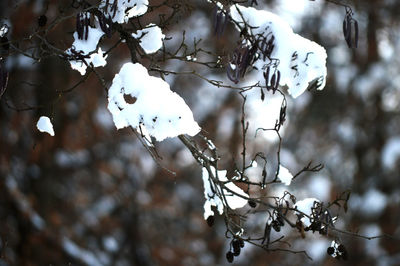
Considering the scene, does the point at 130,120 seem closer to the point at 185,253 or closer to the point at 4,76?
the point at 4,76

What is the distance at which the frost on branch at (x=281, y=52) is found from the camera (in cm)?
267

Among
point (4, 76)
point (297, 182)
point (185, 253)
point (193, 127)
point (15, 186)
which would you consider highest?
point (297, 182)

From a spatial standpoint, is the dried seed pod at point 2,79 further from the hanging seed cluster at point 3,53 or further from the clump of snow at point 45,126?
the clump of snow at point 45,126

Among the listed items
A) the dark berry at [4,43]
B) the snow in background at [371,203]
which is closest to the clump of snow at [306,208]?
the dark berry at [4,43]

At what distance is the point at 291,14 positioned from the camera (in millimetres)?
10633

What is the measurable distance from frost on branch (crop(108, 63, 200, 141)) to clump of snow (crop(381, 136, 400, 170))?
821cm

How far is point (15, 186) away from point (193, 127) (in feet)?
20.4

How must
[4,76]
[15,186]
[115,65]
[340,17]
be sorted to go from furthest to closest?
[340,17]
[115,65]
[15,186]
[4,76]

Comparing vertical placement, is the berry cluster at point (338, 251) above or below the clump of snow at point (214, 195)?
below

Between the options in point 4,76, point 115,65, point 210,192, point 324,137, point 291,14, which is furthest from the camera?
point 324,137

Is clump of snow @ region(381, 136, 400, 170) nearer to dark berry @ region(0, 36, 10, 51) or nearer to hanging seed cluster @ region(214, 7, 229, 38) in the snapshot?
hanging seed cluster @ region(214, 7, 229, 38)

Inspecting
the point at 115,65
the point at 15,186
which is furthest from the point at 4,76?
the point at 115,65

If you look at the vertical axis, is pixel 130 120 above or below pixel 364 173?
below

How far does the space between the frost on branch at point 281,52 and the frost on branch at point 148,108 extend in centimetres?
46
